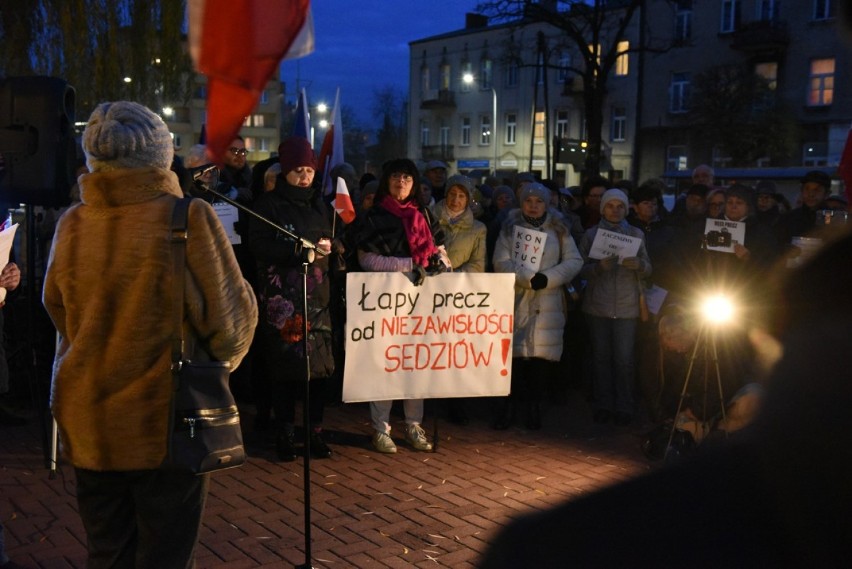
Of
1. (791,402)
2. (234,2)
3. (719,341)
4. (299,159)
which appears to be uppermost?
(234,2)

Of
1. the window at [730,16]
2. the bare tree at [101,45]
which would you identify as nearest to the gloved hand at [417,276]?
the bare tree at [101,45]

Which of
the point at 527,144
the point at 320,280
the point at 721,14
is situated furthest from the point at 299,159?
the point at 527,144

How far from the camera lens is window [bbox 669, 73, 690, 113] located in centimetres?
4598

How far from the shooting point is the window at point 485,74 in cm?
6109

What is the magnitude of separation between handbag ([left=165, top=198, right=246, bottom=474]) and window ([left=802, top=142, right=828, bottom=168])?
41206 mm

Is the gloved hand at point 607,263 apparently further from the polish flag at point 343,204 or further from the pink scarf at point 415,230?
the polish flag at point 343,204

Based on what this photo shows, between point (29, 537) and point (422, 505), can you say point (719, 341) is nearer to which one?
point (422, 505)

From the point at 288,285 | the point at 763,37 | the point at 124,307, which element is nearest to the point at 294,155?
the point at 288,285

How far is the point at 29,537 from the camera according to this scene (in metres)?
5.12

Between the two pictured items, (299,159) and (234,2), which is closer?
(234,2)

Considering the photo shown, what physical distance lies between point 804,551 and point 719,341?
6343 millimetres

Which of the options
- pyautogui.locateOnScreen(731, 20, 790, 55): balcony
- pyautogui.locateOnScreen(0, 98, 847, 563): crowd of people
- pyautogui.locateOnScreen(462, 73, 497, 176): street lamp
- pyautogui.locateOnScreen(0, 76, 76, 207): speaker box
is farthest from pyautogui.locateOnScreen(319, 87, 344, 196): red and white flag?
pyautogui.locateOnScreen(462, 73, 497, 176): street lamp

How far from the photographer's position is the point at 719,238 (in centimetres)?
779

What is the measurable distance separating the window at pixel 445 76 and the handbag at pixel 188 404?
63.3 meters
